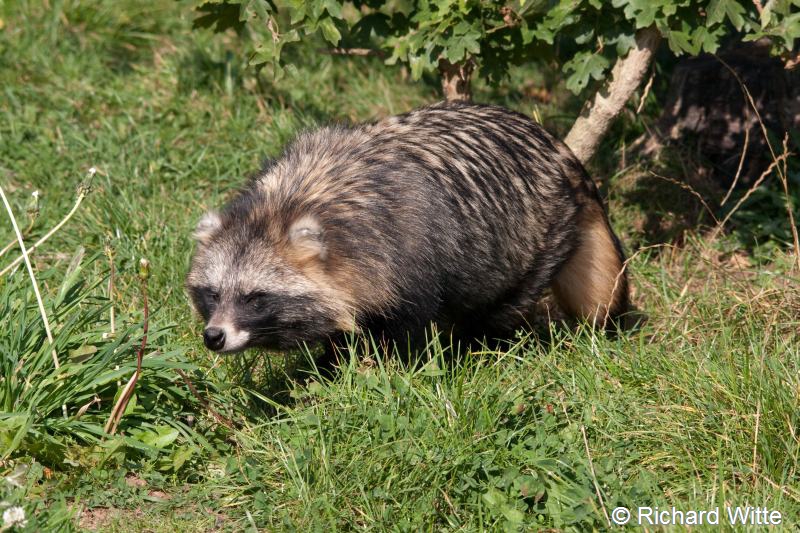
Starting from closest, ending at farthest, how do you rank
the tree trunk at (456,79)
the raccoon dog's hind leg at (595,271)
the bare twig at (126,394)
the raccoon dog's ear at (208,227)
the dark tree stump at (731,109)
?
the bare twig at (126,394) → the raccoon dog's ear at (208,227) → the raccoon dog's hind leg at (595,271) → the tree trunk at (456,79) → the dark tree stump at (731,109)

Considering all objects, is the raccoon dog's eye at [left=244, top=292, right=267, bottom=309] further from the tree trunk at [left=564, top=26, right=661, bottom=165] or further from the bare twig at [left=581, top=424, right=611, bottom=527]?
the tree trunk at [left=564, top=26, right=661, bottom=165]

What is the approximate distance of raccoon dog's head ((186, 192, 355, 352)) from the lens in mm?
4594

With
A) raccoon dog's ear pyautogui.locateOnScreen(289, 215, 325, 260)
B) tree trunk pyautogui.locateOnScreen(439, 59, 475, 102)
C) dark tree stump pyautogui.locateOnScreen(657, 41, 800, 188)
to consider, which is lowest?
dark tree stump pyautogui.locateOnScreen(657, 41, 800, 188)

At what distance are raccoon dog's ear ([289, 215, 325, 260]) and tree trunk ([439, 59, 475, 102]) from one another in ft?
6.84

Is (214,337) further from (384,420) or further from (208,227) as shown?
(384,420)

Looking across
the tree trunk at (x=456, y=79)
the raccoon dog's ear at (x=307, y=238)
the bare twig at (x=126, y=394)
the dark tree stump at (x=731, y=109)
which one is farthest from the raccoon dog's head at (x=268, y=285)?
the dark tree stump at (x=731, y=109)

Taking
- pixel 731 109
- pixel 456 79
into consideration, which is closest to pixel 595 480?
pixel 456 79

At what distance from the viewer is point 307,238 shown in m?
4.62

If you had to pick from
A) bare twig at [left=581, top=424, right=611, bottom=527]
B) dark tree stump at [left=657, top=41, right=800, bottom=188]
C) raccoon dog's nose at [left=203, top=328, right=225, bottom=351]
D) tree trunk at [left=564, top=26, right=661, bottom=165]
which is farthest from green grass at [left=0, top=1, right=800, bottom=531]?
dark tree stump at [left=657, top=41, right=800, bottom=188]

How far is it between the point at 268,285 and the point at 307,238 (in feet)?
0.93

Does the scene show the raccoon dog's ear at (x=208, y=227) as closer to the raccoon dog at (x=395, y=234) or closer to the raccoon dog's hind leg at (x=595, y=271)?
the raccoon dog at (x=395, y=234)

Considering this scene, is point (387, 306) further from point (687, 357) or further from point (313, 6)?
point (313, 6)

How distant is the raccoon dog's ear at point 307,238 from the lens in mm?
4609

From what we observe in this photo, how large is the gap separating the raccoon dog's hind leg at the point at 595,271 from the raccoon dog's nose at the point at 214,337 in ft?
7.23
